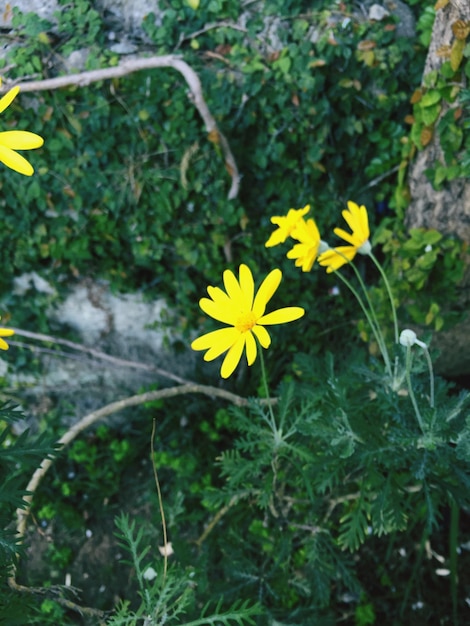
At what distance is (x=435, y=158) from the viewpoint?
203 centimetres

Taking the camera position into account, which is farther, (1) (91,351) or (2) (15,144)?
(1) (91,351)

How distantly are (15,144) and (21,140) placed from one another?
0.05 ft

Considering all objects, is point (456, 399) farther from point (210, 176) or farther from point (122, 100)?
point (122, 100)

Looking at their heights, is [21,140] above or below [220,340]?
above

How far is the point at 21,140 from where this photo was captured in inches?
45.4

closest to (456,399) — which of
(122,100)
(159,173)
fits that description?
(159,173)

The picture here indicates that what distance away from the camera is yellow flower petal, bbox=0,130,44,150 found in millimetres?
1138

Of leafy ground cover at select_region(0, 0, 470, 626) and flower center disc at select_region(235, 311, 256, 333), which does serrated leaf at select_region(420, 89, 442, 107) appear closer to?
leafy ground cover at select_region(0, 0, 470, 626)

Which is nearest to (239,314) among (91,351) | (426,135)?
(426,135)

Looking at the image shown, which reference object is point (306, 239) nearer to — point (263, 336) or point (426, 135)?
point (263, 336)

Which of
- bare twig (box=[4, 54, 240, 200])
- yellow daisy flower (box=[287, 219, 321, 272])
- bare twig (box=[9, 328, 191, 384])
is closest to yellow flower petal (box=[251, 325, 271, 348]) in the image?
yellow daisy flower (box=[287, 219, 321, 272])

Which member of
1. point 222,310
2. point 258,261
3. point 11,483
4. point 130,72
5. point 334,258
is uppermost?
point 130,72

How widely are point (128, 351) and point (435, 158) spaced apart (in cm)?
153

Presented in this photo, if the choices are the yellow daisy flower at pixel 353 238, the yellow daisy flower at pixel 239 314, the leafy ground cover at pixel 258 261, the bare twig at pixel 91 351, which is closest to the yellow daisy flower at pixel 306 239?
the yellow daisy flower at pixel 353 238
